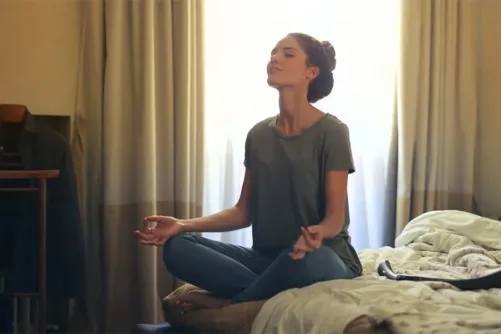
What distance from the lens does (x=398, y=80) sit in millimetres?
2523

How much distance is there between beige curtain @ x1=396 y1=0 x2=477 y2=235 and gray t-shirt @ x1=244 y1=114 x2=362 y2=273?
1.22 m

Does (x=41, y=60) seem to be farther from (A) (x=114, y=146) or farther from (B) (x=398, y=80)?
(B) (x=398, y=80)

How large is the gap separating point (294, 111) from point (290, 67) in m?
0.10

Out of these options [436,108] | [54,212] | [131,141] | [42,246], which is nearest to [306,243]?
[42,246]

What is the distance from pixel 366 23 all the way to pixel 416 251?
3.39 ft

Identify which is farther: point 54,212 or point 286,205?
point 54,212

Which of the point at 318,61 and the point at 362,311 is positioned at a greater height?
the point at 318,61

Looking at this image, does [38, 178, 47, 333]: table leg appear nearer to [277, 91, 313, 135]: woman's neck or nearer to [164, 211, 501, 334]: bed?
[164, 211, 501, 334]: bed

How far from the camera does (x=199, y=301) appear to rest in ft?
4.32

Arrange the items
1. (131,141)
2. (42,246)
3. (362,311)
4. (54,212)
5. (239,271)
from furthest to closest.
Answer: (131,141) < (54,212) < (42,246) < (239,271) < (362,311)

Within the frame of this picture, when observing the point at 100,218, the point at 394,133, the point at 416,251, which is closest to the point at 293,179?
the point at 416,251

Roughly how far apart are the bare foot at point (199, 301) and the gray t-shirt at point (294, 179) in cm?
16

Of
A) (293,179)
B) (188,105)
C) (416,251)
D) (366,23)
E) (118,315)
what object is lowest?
(118,315)

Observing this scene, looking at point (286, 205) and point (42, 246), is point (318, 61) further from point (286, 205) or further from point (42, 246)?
point (42, 246)
